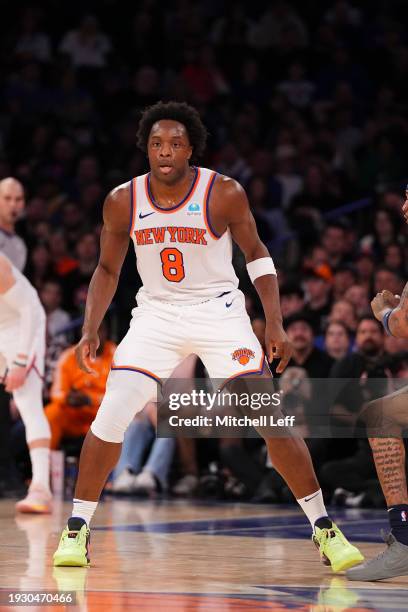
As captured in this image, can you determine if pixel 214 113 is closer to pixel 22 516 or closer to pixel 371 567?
pixel 22 516

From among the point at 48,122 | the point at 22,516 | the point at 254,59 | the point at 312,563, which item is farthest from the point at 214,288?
the point at 254,59

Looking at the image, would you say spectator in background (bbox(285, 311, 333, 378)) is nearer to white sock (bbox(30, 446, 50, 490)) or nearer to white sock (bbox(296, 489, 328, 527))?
white sock (bbox(30, 446, 50, 490))

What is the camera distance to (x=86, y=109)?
14945 millimetres

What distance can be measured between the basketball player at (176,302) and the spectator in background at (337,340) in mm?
4221

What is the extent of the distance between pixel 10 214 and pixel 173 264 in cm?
361

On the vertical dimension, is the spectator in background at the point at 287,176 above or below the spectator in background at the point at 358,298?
above

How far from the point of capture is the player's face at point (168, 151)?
559 centimetres

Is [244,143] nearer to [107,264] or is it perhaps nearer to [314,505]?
[107,264]

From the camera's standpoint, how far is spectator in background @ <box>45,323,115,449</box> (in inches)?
410

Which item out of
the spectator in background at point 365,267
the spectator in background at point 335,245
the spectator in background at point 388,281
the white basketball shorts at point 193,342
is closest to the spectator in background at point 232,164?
the spectator in background at point 335,245

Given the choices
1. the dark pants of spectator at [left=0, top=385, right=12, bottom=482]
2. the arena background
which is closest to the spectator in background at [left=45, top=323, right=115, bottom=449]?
the arena background

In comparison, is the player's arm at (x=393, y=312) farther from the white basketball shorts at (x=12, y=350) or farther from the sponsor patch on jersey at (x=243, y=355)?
the white basketball shorts at (x=12, y=350)

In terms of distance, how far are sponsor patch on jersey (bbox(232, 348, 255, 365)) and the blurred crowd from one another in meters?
3.96

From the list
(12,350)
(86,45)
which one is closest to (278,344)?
(12,350)
